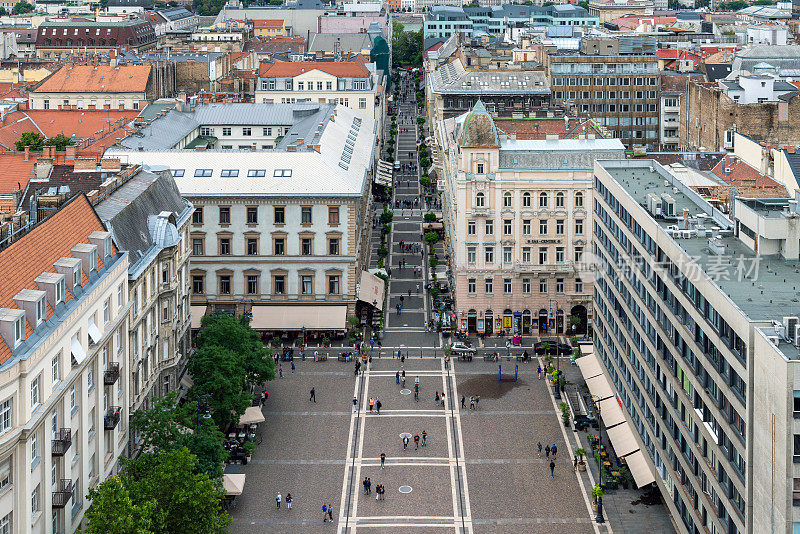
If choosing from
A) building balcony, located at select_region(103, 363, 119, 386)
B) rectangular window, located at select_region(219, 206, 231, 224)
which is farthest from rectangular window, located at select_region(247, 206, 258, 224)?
building balcony, located at select_region(103, 363, 119, 386)

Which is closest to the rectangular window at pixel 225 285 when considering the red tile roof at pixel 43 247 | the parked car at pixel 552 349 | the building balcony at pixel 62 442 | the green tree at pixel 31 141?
the parked car at pixel 552 349

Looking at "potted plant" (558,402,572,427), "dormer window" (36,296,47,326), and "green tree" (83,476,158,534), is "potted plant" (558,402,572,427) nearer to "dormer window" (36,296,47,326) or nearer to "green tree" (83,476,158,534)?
"green tree" (83,476,158,534)

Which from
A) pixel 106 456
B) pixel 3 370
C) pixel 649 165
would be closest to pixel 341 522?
pixel 106 456

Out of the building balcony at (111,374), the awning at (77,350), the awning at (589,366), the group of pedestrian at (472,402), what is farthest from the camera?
the group of pedestrian at (472,402)

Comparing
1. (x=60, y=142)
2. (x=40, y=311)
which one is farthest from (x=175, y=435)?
(x=60, y=142)

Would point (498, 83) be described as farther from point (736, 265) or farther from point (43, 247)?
point (43, 247)

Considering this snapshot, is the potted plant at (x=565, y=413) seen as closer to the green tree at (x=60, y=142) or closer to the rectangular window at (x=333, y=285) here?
the rectangular window at (x=333, y=285)
